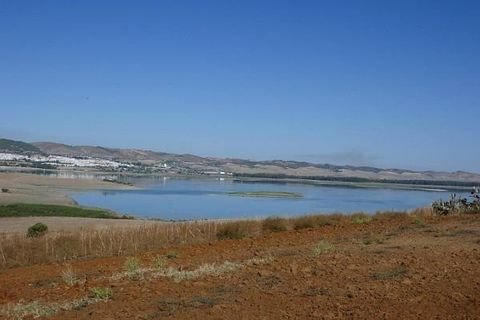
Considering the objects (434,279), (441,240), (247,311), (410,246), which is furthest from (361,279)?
(441,240)

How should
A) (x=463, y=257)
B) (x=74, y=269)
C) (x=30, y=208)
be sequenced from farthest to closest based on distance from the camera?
(x=30, y=208), (x=74, y=269), (x=463, y=257)

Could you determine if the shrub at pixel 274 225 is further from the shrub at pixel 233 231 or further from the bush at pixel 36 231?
the bush at pixel 36 231

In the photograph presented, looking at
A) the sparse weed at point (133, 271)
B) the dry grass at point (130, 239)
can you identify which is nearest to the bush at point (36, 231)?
the dry grass at point (130, 239)

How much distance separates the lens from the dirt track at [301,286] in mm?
7449

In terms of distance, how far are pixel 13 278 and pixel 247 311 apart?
789 centimetres

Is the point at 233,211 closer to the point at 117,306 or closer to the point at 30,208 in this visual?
the point at 30,208

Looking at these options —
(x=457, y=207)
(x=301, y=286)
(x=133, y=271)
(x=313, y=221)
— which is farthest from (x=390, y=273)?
(x=457, y=207)

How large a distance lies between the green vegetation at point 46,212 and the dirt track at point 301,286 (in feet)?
113

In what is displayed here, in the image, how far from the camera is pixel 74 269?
14.0 m

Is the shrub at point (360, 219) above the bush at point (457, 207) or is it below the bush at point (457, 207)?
below

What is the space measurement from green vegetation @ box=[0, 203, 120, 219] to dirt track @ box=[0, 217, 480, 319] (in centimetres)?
3437

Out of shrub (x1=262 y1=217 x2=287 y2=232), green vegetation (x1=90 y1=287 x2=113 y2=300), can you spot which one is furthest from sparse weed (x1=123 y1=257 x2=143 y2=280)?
shrub (x1=262 y1=217 x2=287 y2=232)

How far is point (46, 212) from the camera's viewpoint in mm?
49812

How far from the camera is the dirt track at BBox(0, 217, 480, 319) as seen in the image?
745cm
